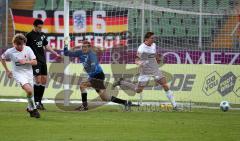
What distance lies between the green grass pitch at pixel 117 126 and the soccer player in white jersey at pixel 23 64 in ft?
1.35

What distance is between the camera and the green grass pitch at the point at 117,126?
12711 mm

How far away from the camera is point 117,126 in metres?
14.7

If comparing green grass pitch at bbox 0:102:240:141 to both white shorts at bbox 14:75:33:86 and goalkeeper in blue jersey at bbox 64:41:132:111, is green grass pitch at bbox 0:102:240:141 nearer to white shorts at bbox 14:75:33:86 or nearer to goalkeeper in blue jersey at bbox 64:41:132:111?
goalkeeper in blue jersey at bbox 64:41:132:111

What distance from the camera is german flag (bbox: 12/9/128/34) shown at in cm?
2791

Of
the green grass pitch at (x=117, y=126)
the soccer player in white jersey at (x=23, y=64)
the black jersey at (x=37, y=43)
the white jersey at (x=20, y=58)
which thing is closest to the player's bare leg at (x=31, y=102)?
the soccer player in white jersey at (x=23, y=64)

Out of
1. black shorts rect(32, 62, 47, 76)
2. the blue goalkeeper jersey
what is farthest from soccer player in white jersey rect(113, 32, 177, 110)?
black shorts rect(32, 62, 47, 76)

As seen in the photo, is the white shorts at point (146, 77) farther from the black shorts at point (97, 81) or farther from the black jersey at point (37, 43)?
the black jersey at point (37, 43)

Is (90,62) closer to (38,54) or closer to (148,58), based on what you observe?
(38,54)

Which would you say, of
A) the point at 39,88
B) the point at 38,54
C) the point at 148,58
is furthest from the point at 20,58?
the point at 148,58

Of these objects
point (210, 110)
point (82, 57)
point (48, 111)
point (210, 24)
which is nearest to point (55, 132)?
point (48, 111)

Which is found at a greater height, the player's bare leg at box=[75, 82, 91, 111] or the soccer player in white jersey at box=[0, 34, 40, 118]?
the soccer player in white jersey at box=[0, 34, 40, 118]

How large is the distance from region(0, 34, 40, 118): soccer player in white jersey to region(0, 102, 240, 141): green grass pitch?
0.41m

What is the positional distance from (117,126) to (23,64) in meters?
3.09

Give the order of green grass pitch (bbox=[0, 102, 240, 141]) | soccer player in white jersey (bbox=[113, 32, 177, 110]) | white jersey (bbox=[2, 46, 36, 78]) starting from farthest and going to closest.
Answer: soccer player in white jersey (bbox=[113, 32, 177, 110])
white jersey (bbox=[2, 46, 36, 78])
green grass pitch (bbox=[0, 102, 240, 141])
